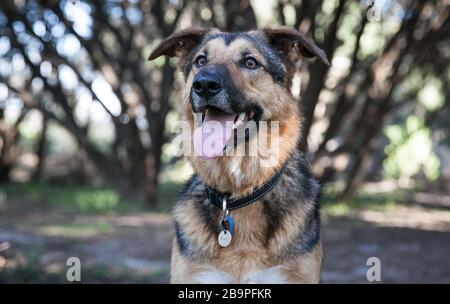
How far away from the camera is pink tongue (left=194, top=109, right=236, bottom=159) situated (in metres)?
3.94

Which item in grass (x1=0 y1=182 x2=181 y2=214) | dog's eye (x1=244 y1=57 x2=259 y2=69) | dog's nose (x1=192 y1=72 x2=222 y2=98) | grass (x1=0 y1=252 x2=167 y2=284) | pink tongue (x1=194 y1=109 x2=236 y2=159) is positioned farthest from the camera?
grass (x1=0 y1=182 x2=181 y2=214)

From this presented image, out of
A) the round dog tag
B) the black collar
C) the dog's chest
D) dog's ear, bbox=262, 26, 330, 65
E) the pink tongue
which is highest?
dog's ear, bbox=262, 26, 330, 65

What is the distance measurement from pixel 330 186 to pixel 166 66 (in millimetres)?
5077

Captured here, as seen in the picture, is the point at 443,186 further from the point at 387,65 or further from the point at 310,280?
the point at 310,280

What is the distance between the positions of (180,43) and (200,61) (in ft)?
1.79

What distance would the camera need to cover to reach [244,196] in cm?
397

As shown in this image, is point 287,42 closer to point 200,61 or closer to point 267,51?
point 267,51

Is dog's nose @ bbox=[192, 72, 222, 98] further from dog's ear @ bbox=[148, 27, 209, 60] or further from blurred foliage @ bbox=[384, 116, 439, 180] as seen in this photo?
blurred foliage @ bbox=[384, 116, 439, 180]

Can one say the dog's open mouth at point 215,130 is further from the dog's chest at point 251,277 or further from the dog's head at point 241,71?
the dog's chest at point 251,277

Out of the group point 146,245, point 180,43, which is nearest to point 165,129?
point 146,245

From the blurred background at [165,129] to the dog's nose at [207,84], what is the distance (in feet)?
10.4

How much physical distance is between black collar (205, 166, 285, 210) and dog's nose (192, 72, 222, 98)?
708 millimetres

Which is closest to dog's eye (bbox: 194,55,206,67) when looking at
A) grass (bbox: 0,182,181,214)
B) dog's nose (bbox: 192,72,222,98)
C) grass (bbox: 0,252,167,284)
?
dog's nose (bbox: 192,72,222,98)

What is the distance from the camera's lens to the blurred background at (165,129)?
7.78 m
